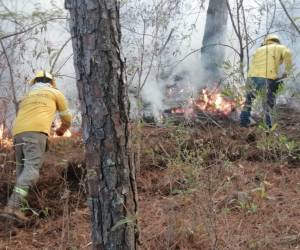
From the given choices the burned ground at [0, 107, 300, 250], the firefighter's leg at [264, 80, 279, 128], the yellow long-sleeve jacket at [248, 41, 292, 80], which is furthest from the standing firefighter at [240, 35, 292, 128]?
the burned ground at [0, 107, 300, 250]

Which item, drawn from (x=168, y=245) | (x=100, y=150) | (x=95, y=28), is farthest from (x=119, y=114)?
(x=168, y=245)

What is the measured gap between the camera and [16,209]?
16.1ft

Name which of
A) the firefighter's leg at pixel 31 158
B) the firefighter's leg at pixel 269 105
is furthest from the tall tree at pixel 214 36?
the firefighter's leg at pixel 31 158

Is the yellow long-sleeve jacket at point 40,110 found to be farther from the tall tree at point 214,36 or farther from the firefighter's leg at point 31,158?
the tall tree at point 214,36

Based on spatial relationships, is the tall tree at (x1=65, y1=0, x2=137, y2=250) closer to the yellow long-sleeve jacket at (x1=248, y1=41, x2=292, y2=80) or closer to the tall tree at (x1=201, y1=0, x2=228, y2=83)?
the yellow long-sleeve jacket at (x1=248, y1=41, x2=292, y2=80)

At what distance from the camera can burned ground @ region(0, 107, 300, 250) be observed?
11.9 ft

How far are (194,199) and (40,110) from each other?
2.59 meters

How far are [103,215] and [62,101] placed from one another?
10.0ft

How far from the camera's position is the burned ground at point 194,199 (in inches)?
142

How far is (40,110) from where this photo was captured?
5602 mm

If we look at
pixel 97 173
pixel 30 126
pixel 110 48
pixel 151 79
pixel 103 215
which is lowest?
pixel 103 215

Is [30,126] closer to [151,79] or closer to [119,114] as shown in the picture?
[119,114]

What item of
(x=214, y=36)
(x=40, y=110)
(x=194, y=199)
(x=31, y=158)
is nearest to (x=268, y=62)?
(x=214, y=36)

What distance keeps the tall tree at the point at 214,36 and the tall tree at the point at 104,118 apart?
7.64 m
